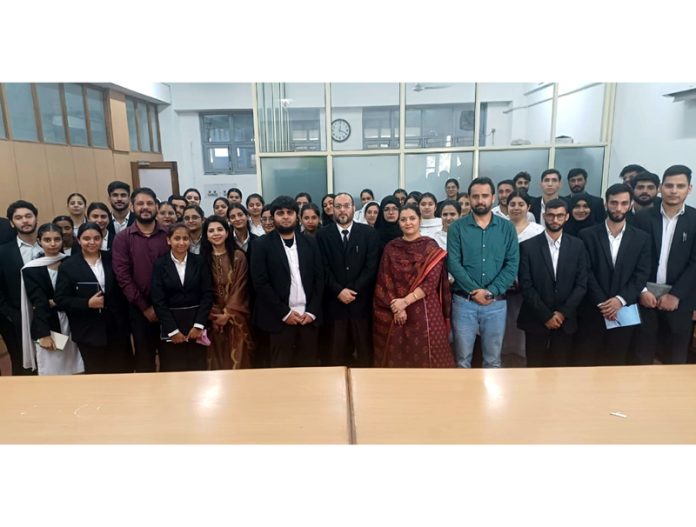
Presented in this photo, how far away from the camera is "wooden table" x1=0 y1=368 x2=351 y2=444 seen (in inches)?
45.4

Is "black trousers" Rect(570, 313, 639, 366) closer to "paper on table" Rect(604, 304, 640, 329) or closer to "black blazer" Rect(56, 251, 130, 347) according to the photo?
"paper on table" Rect(604, 304, 640, 329)

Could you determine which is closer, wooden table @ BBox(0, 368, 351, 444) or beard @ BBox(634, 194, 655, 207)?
wooden table @ BBox(0, 368, 351, 444)

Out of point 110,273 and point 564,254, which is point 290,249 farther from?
point 564,254

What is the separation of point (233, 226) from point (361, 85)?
5456 millimetres

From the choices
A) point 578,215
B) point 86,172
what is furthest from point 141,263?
point 86,172

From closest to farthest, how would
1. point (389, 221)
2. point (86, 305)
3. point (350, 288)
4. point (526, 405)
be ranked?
point (526, 405)
point (86, 305)
point (350, 288)
point (389, 221)

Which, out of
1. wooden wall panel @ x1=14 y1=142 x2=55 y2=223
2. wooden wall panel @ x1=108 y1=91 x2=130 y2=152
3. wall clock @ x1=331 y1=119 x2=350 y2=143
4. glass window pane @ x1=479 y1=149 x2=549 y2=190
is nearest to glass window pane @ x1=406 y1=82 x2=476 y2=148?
wall clock @ x1=331 y1=119 x2=350 y2=143

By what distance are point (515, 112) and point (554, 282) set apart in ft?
19.3

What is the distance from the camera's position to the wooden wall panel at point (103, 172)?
647 centimetres

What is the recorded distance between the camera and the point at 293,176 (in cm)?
520

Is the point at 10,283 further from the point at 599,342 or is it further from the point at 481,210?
the point at 599,342

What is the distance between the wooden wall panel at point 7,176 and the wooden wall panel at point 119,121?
2199 millimetres

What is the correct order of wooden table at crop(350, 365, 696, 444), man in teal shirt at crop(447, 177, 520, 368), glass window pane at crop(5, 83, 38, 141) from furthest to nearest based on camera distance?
glass window pane at crop(5, 83, 38, 141) → man in teal shirt at crop(447, 177, 520, 368) → wooden table at crop(350, 365, 696, 444)

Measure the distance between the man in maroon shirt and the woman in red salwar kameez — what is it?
134cm
